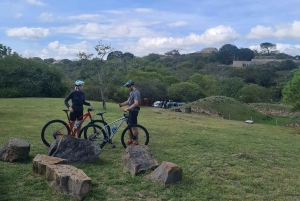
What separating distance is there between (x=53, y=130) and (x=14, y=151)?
6.28 feet

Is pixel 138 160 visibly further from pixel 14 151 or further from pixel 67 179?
pixel 14 151

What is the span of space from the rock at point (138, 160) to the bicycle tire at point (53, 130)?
251 centimetres

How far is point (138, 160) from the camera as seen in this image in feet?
20.4

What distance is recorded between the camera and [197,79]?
172 ft

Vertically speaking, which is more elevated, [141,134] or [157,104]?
[141,134]

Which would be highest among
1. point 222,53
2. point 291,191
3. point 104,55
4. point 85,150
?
point 222,53

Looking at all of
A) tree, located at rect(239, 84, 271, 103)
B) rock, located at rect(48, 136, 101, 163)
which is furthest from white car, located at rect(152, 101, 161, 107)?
rock, located at rect(48, 136, 101, 163)

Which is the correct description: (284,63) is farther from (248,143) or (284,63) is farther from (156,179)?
(156,179)

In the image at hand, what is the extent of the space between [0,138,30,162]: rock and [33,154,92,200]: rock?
1219 millimetres

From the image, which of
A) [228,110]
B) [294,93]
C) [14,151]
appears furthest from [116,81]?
[14,151]

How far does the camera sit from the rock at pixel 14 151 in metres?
6.75

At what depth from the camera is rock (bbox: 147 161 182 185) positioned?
5589 mm

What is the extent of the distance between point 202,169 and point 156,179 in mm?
1325

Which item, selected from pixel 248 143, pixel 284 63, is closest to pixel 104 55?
pixel 248 143
